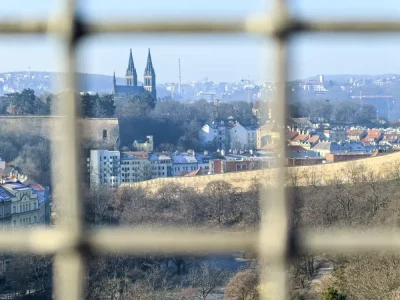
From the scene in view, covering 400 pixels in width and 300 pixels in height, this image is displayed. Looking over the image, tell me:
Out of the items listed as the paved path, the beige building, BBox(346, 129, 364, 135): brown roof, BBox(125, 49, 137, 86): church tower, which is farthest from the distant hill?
the paved path

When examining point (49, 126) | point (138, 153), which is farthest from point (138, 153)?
point (49, 126)

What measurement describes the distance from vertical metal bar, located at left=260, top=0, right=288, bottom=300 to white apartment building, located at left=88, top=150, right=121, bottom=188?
0.18 metres

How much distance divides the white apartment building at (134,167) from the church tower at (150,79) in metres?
0.08

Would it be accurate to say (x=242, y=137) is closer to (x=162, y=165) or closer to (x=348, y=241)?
(x=162, y=165)

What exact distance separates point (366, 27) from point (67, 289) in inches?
14.7

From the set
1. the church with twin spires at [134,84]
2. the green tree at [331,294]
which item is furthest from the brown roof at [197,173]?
the green tree at [331,294]

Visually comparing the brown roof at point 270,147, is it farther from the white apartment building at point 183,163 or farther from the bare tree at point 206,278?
the bare tree at point 206,278

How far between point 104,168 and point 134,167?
0.04 metres

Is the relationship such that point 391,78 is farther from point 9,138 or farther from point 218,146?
point 9,138

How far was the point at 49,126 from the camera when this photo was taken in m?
0.66

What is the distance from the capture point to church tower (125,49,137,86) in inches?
25.6

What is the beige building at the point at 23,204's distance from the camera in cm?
70

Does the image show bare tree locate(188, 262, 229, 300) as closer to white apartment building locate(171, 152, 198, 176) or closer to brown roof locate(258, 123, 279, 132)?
white apartment building locate(171, 152, 198, 176)

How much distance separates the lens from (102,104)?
0.70 metres
